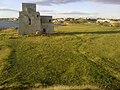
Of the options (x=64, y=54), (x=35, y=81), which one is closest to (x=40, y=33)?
(x=64, y=54)

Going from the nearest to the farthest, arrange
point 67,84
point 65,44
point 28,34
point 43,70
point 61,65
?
1. point 67,84
2. point 43,70
3. point 61,65
4. point 65,44
5. point 28,34

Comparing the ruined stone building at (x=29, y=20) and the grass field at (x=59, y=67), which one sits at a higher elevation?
the ruined stone building at (x=29, y=20)

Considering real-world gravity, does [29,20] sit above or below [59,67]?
above

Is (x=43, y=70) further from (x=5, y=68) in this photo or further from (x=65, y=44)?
(x=65, y=44)

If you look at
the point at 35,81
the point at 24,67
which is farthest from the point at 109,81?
the point at 24,67

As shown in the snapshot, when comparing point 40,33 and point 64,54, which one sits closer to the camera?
point 64,54

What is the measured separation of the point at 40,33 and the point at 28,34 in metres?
2.43

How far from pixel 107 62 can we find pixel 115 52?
20.6 feet

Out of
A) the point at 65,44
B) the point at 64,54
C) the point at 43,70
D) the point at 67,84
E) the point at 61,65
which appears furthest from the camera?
the point at 65,44

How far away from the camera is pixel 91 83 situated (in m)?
22.3

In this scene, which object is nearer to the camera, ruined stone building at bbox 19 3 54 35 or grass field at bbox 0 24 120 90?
grass field at bbox 0 24 120 90

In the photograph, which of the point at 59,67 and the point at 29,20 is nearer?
the point at 59,67

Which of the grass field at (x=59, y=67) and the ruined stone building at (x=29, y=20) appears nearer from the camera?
the grass field at (x=59, y=67)

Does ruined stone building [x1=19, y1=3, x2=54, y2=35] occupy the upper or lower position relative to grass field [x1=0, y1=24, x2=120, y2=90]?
upper
